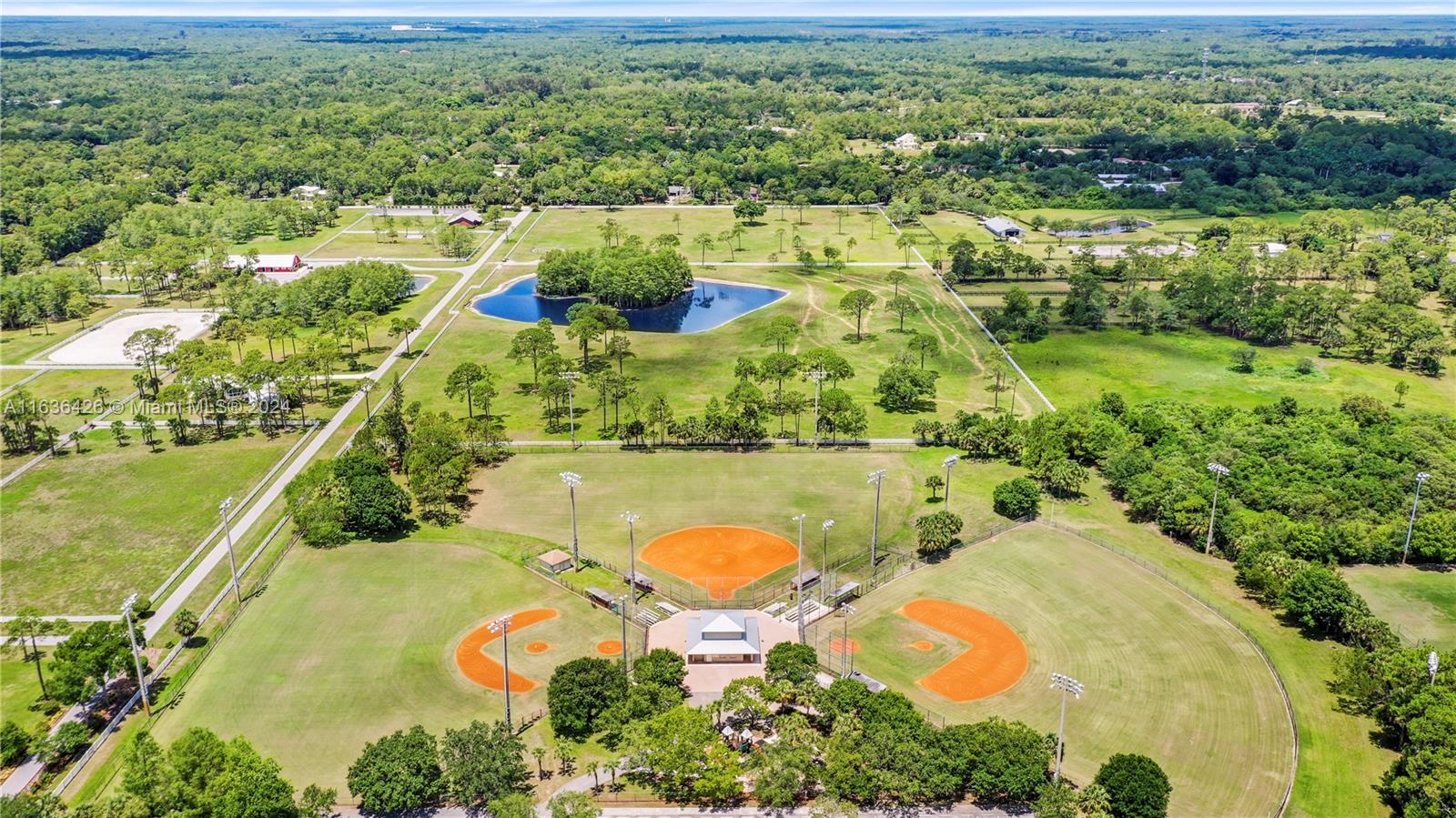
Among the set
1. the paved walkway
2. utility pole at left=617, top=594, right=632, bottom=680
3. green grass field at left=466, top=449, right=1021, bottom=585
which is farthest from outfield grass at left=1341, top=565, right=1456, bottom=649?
the paved walkway

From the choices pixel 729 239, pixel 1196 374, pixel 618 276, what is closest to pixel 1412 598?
pixel 1196 374

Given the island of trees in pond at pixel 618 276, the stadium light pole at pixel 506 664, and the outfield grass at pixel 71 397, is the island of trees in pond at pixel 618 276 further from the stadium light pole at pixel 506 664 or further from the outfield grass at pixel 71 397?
the stadium light pole at pixel 506 664

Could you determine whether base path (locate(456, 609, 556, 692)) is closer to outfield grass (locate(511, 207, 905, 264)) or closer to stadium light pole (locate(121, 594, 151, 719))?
stadium light pole (locate(121, 594, 151, 719))

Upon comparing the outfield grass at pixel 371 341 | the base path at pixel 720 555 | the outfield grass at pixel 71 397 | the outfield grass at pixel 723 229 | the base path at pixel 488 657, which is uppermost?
the outfield grass at pixel 723 229

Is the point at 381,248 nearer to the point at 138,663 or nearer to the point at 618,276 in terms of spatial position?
the point at 618,276

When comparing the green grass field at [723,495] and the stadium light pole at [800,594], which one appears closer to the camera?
the stadium light pole at [800,594]

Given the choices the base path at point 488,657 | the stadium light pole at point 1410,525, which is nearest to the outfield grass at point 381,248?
the base path at point 488,657

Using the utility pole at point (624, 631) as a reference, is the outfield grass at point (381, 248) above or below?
above

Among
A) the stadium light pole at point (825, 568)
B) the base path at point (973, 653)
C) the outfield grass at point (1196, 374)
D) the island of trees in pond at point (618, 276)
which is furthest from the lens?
the island of trees in pond at point (618, 276)
